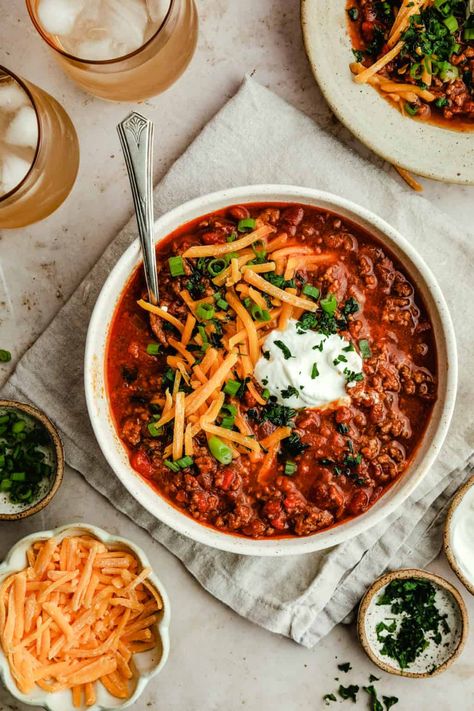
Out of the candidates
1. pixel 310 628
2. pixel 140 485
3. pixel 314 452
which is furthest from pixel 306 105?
pixel 310 628

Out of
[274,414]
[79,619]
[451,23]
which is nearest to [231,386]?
[274,414]

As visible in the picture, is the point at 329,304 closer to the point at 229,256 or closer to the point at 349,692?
the point at 229,256

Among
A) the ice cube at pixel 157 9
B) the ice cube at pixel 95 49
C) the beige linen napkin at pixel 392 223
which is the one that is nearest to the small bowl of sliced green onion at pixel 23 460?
the beige linen napkin at pixel 392 223

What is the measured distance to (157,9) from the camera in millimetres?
3057

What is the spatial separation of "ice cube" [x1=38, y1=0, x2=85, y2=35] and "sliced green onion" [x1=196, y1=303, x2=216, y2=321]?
136 cm

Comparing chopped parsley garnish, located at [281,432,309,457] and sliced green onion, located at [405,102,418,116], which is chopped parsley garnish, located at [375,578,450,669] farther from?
sliced green onion, located at [405,102,418,116]

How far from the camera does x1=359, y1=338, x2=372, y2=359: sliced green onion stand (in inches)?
117

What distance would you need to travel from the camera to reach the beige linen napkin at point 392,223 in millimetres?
3318

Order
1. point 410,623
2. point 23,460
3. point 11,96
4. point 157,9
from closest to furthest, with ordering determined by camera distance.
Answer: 1. point 157,9
2. point 11,96
3. point 23,460
4. point 410,623

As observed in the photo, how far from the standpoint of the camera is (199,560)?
3.39m

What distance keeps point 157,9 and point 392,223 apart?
139 cm

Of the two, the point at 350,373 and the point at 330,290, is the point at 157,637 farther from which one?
the point at 330,290

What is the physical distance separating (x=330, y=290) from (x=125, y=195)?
1.14 m

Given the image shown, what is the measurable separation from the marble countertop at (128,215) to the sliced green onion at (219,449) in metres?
0.77
